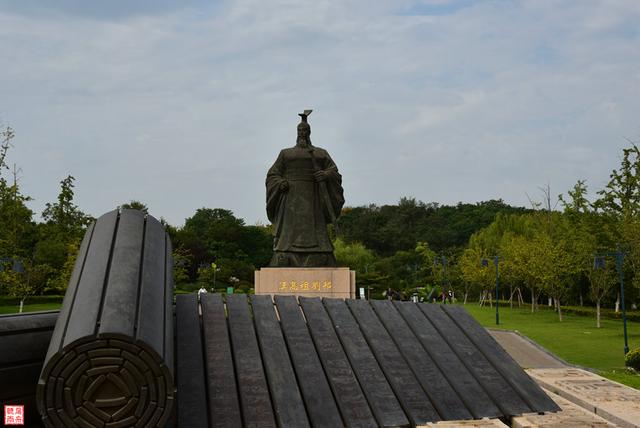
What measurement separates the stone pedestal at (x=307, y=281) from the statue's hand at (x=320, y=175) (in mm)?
2288

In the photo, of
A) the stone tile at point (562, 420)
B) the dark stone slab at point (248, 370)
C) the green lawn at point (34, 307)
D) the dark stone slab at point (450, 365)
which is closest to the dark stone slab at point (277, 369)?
the dark stone slab at point (248, 370)

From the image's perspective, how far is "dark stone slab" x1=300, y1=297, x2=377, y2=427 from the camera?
5277 mm

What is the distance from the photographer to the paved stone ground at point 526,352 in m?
15.0

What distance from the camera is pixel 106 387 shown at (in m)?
3.92

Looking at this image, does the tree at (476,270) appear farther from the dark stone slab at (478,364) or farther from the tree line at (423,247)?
the dark stone slab at (478,364)

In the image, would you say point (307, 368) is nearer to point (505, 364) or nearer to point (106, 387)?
point (106, 387)

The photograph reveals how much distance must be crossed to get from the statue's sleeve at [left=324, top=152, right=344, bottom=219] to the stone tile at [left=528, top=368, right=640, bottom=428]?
7.76 meters

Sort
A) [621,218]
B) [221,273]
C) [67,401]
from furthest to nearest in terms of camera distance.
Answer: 1. [221,273]
2. [621,218]
3. [67,401]

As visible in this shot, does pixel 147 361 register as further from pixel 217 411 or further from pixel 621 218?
pixel 621 218

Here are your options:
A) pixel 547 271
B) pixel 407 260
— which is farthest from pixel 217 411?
pixel 407 260

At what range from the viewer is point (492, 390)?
6.16 metres

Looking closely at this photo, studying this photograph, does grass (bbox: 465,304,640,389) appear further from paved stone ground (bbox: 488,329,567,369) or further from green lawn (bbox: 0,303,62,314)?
green lawn (bbox: 0,303,62,314)

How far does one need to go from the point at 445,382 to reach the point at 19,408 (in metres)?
3.66

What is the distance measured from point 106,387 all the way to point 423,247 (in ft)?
160
